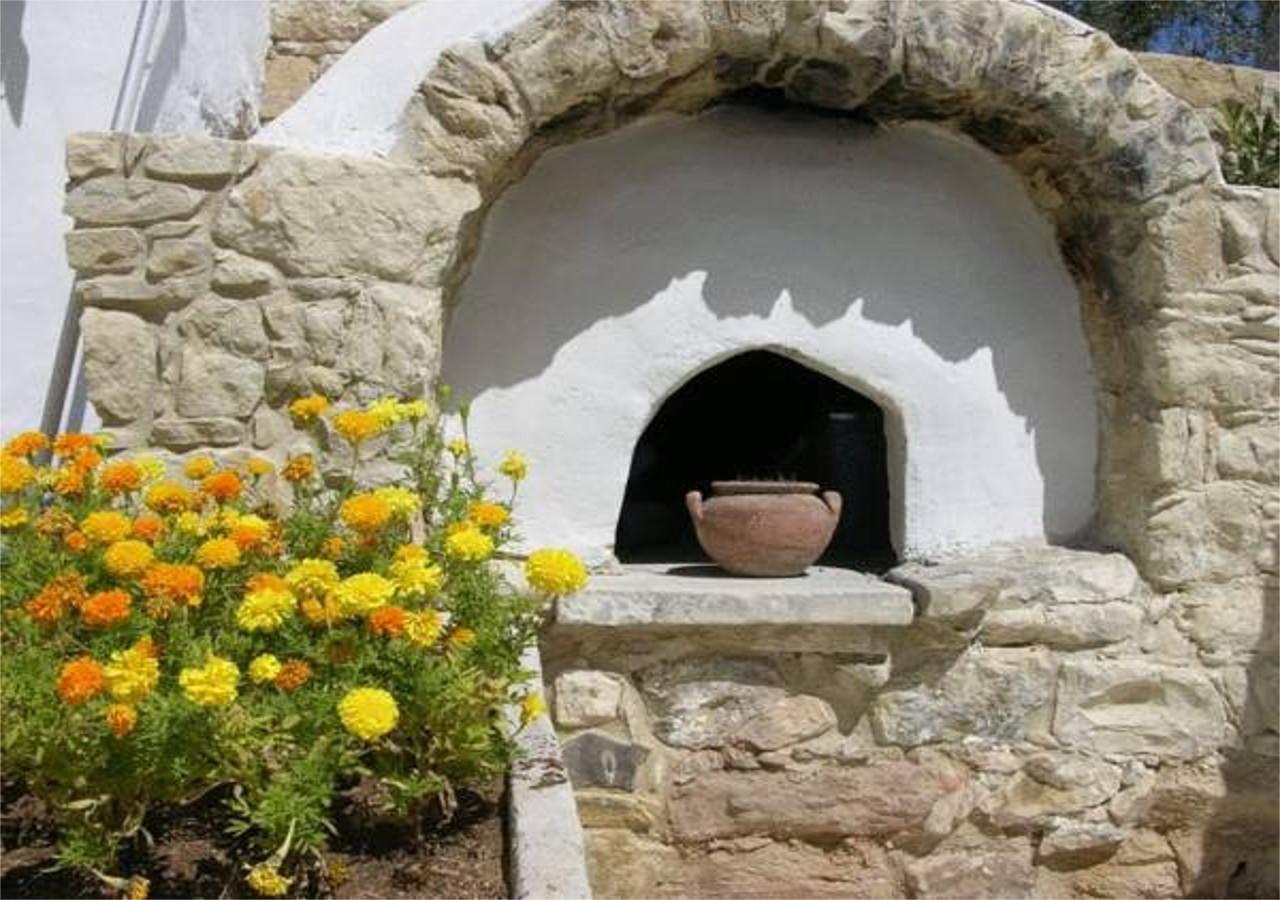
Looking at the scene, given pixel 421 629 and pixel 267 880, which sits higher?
pixel 421 629

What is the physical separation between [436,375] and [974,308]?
1.76 m

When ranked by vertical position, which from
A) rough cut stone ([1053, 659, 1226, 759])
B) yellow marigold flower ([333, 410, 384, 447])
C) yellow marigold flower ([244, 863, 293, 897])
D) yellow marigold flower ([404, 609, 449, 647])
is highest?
yellow marigold flower ([333, 410, 384, 447])

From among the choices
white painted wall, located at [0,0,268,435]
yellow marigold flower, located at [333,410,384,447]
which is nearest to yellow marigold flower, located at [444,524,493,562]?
yellow marigold flower, located at [333,410,384,447]

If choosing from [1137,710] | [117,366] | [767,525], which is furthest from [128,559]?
[1137,710]

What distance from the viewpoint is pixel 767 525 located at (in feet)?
11.5

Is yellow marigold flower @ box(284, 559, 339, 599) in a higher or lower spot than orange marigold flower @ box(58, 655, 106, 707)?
higher

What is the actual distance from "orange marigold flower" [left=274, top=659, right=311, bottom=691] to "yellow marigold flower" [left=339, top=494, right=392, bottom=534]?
1.02 feet

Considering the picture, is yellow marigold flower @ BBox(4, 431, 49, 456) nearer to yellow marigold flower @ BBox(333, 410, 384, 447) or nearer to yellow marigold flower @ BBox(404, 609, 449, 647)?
yellow marigold flower @ BBox(333, 410, 384, 447)

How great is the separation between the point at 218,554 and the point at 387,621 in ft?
1.01

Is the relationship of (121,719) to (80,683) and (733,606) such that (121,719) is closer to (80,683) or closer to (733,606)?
(80,683)

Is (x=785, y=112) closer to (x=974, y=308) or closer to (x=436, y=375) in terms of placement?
(x=974, y=308)

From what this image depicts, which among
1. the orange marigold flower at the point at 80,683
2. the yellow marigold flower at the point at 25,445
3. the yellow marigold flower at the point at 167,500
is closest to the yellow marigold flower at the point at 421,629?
the orange marigold flower at the point at 80,683

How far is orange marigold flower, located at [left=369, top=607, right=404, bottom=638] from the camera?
1898 mm

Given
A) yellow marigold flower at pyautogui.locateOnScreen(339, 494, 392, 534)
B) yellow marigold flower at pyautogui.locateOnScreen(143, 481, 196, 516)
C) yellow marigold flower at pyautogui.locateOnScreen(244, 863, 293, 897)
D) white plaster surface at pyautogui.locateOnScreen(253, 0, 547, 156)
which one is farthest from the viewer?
white plaster surface at pyautogui.locateOnScreen(253, 0, 547, 156)
